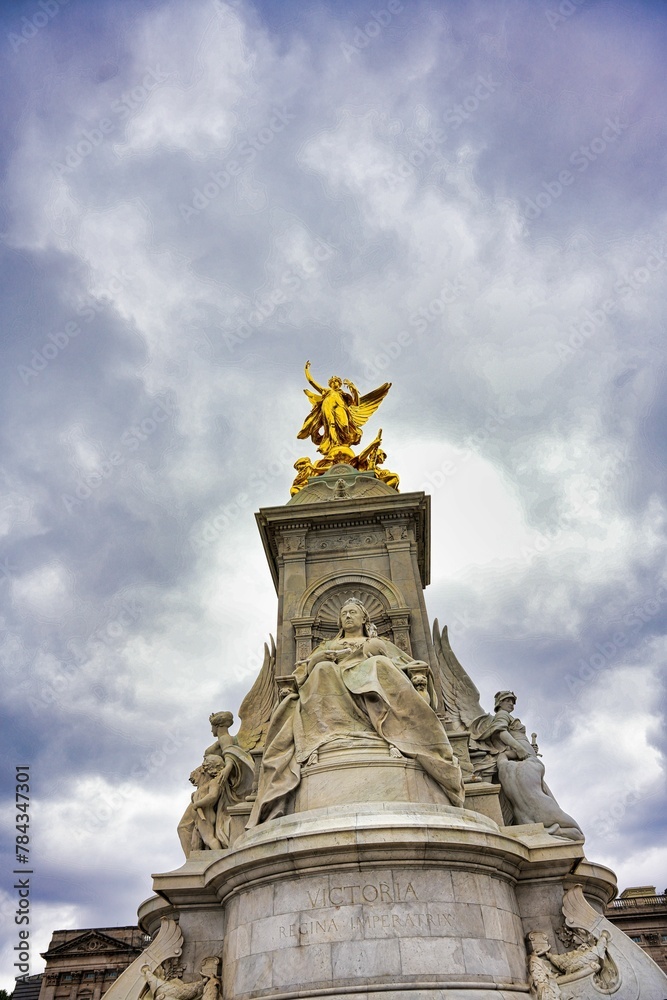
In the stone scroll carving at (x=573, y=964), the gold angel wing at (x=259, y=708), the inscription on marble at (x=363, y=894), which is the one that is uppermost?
the gold angel wing at (x=259, y=708)

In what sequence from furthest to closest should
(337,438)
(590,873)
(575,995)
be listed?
1. (337,438)
2. (590,873)
3. (575,995)

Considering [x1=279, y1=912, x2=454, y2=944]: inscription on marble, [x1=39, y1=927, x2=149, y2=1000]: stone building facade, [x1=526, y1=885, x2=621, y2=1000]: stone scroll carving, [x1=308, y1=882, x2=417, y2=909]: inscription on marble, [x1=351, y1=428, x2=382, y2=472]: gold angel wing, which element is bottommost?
[x1=526, y1=885, x2=621, y2=1000]: stone scroll carving

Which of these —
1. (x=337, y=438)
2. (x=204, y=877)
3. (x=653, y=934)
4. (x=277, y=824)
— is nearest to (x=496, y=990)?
(x=277, y=824)

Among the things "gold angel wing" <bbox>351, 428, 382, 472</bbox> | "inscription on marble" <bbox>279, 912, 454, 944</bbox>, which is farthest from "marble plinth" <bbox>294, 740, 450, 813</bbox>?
"gold angel wing" <bbox>351, 428, 382, 472</bbox>

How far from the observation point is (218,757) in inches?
550

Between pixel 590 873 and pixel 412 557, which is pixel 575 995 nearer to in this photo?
pixel 590 873

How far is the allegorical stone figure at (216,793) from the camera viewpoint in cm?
1291

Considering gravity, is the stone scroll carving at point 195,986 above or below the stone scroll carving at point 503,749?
Result: below

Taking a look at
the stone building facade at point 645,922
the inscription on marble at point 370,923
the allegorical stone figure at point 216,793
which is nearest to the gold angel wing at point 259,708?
the allegorical stone figure at point 216,793

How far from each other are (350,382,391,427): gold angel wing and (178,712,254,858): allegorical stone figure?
11236 mm

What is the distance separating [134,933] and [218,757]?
23084 mm

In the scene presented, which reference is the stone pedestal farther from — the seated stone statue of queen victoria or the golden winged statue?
the golden winged statue

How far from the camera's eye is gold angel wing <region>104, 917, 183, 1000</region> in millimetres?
10023

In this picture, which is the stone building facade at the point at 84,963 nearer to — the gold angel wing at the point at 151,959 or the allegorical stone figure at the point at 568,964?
the gold angel wing at the point at 151,959
